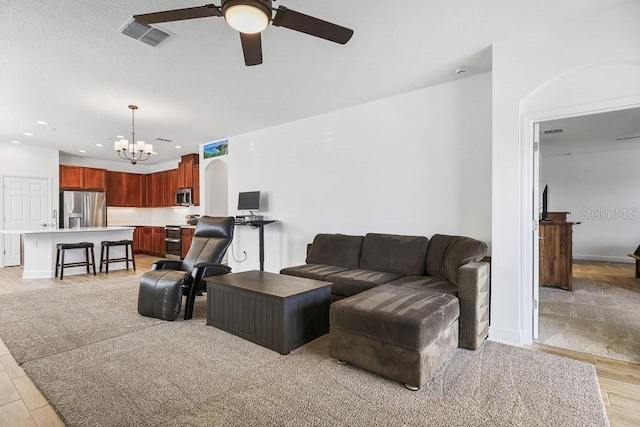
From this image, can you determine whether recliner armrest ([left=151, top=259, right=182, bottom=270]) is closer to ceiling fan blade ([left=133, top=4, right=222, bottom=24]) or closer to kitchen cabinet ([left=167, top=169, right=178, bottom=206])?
ceiling fan blade ([left=133, top=4, right=222, bottom=24])

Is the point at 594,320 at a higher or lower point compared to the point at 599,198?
lower

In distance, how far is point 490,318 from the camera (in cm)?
292

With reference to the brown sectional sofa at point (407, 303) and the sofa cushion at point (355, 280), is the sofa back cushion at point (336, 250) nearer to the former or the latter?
the brown sectional sofa at point (407, 303)

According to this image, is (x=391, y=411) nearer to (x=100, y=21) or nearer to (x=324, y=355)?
(x=324, y=355)

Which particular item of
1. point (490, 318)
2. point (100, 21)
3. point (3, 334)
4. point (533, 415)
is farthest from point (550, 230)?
point (3, 334)

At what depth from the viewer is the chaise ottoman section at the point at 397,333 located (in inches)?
79.6

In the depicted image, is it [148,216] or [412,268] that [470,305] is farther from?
[148,216]

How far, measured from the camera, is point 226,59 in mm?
3164

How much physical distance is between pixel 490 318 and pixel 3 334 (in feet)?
14.8

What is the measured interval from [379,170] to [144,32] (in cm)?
294

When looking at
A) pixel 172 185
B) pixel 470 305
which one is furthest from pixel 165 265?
pixel 172 185

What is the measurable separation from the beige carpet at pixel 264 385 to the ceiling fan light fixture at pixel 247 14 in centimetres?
219

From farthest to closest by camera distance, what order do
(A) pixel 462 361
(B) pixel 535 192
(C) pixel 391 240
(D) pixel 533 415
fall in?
(C) pixel 391 240 < (B) pixel 535 192 < (A) pixel 462 361 < (D) pixel 533 415

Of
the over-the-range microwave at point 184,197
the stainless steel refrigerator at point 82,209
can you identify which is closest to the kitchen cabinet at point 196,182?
the over-the-range microwave at point 184,197
